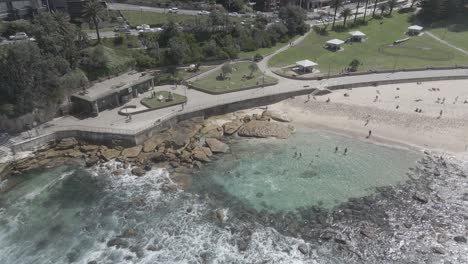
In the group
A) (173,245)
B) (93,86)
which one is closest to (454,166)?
(173,245)

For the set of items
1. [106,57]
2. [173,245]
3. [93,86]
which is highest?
[106,57]

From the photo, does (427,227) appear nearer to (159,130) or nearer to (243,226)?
(243,226)

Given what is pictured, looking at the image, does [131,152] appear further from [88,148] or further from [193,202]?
[193,202]

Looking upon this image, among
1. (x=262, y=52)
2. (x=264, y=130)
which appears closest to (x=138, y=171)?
(x=264, y=130)

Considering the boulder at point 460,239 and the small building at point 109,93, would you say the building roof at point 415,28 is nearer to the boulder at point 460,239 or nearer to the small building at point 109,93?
the small building at point 109,93

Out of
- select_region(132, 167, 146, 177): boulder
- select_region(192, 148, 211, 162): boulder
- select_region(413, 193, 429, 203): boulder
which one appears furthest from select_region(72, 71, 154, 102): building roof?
select_region(413, 193, 429, 203): boulder

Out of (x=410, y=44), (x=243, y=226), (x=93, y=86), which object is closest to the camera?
(x=243, y=226)
